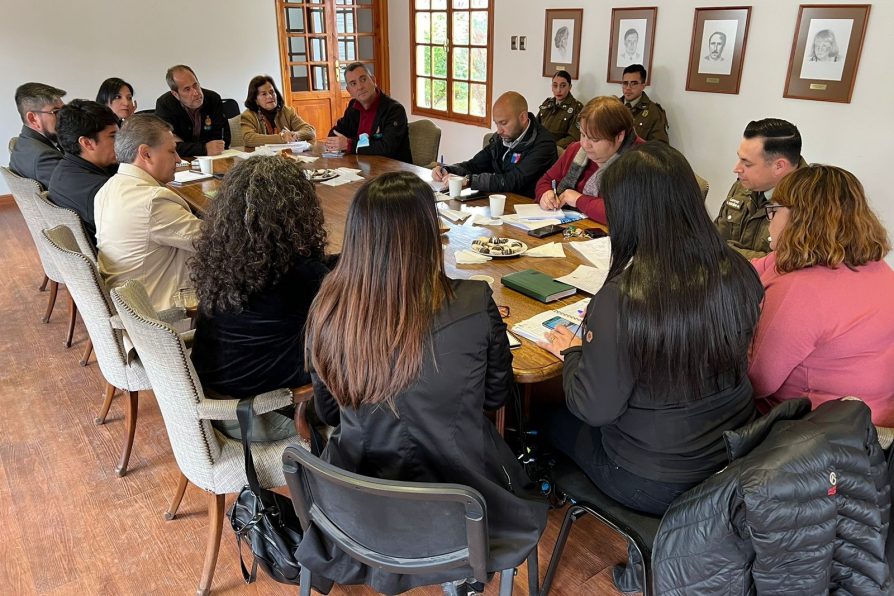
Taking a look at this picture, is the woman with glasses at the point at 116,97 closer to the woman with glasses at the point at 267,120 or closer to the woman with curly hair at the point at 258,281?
the woman with glasses at the point at 267,120

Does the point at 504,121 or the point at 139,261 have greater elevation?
the point at 504,121

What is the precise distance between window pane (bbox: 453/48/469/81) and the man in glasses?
4.13 meters

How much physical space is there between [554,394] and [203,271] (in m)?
1.21

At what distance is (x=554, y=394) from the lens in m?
2.18

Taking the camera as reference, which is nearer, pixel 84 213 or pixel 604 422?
pixel 604 422

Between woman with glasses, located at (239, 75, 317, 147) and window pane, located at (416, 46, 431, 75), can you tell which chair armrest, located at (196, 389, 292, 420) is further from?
window pane, located at (416, 46, 431, 75)

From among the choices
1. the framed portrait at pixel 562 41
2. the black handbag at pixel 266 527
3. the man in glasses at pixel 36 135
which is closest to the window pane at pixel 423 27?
the framed portrait at pixel 562 41

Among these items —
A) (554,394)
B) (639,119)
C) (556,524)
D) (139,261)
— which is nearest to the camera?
(556,524)

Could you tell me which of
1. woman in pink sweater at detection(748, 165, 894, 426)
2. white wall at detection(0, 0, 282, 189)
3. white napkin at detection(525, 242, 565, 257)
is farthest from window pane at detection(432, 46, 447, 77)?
woman in pink sweater at detection(748, 165, 894, 426)

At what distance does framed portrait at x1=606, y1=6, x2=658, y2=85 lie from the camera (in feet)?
15.7

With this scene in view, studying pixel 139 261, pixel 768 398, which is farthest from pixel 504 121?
pixel 768 398

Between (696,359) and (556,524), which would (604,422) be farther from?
(556,524)

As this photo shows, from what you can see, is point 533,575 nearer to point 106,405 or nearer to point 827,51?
point 106,405

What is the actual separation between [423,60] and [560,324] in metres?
6.12
